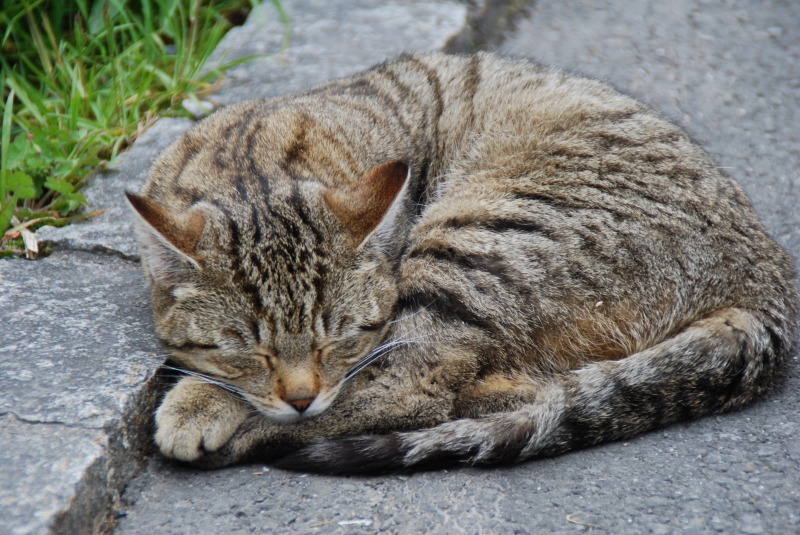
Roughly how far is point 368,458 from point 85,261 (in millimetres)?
1877

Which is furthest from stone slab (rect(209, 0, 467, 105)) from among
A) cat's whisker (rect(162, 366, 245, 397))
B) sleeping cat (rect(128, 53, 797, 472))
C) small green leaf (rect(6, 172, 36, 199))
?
cat's whisker (rect(162, 366, 245, 397))

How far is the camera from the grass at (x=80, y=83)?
3.93 m

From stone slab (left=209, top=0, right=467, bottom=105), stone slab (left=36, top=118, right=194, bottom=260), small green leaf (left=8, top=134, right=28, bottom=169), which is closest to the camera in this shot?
stone slab (left=36, top=118, right=194, bottom=260)

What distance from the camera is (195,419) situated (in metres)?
2.74

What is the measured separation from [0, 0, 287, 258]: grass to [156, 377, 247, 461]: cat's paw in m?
1.34

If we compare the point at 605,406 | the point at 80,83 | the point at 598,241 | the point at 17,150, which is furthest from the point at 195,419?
the point at 80,83

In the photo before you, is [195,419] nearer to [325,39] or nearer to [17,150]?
[17,150]

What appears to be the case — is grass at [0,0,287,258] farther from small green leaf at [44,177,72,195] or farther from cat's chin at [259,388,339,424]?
cat's chin at [259,388,339,424]

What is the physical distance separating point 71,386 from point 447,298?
58.3 inches

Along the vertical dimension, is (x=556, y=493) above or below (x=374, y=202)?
below

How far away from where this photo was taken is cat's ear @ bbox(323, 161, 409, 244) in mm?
2779

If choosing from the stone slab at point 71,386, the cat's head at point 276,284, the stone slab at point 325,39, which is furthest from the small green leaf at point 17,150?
the cat's head at point 276,284

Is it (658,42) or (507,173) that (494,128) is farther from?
(658,42)

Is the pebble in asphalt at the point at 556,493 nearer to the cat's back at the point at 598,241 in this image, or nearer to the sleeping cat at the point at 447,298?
the sleeping cat at the point at 447,298
